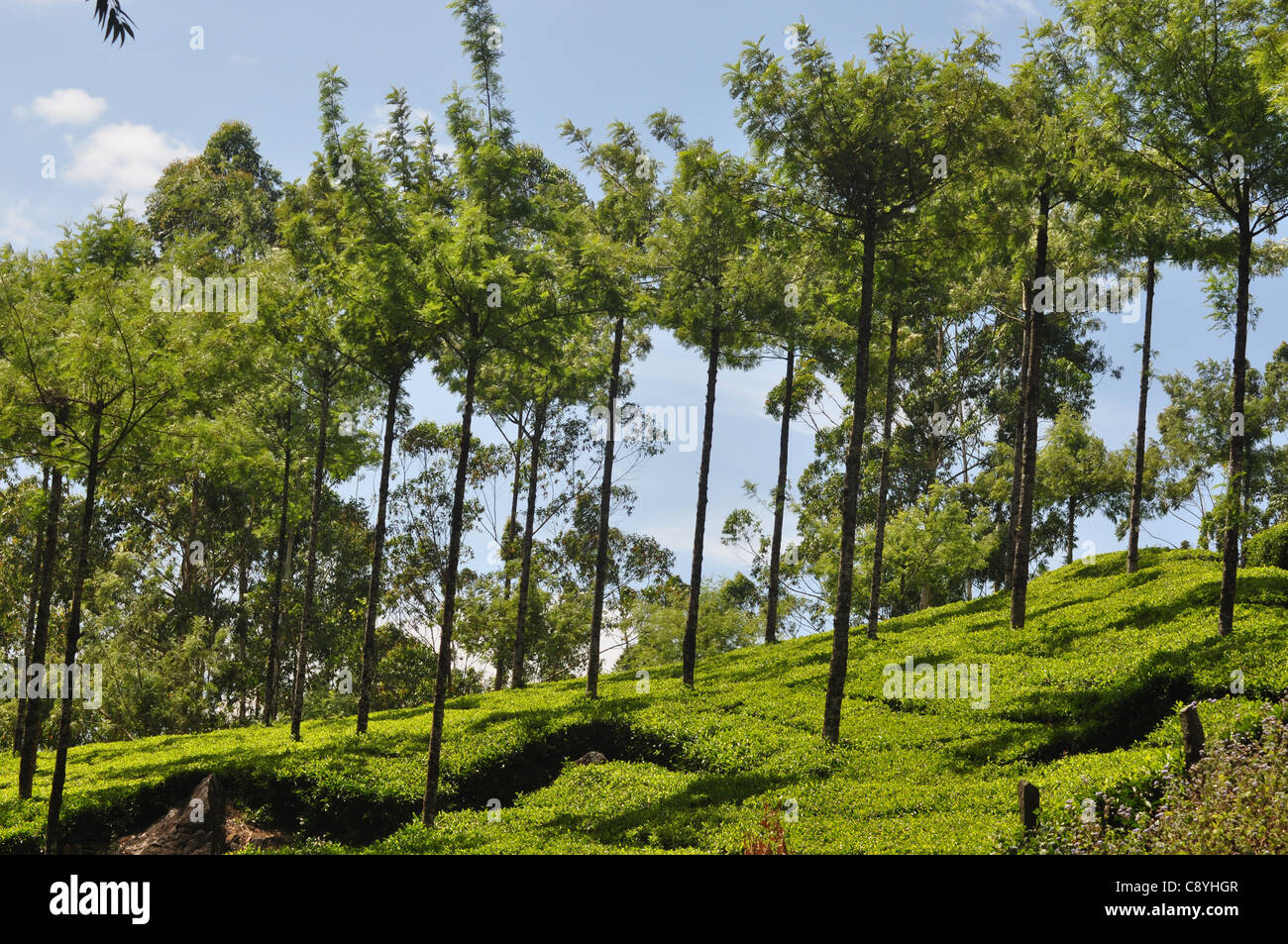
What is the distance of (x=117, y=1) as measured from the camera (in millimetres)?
9867

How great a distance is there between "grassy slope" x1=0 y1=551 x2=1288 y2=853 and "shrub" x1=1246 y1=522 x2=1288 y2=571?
122 centimetres

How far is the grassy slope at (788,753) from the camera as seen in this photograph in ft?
46.2

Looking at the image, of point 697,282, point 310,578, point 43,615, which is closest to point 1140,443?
point 697,282

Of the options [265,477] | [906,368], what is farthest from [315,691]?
[906,368]

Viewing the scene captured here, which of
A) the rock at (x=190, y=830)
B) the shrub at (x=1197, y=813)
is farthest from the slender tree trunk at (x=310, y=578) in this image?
the shrub at (x=1197, y=813)

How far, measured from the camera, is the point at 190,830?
56.7 ft

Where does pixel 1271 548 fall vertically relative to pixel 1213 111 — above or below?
below

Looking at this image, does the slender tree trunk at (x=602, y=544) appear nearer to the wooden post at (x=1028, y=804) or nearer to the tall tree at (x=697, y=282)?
the tall tree at (x=697, y=282)

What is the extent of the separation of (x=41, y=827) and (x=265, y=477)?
14.2 meters

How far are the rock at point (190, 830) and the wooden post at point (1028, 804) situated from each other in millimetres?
13823
